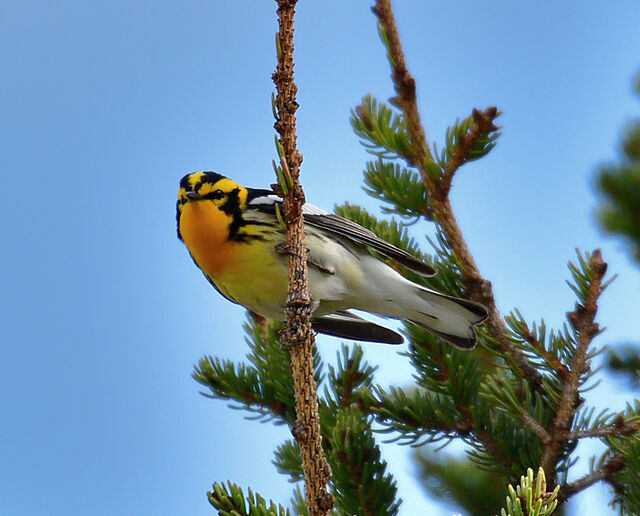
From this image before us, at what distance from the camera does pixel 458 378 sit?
215 centimetres

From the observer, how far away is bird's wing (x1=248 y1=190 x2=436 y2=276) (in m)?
2.53

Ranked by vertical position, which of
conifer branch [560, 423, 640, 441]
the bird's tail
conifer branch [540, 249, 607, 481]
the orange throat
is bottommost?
conifer branch [560, 423, 640, 441]

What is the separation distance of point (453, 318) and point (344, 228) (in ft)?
Result: 1.86

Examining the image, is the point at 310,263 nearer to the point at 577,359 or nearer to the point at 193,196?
the point at 193,196

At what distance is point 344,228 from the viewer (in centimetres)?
290

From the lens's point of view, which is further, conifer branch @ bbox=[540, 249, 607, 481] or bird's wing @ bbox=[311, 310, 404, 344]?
bird's wing @ bbox=[311, 310, 404, 344]

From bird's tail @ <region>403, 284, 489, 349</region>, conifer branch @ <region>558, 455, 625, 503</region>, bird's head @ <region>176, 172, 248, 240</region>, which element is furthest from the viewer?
bird's head @ <region>176, 172, 248, 240</region>

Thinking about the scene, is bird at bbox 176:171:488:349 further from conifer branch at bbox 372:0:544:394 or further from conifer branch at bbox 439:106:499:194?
conifer branch at bbox 439:106:499:194

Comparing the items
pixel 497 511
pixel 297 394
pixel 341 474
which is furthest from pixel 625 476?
pixel 297 394

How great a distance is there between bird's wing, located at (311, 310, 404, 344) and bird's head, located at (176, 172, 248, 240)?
25.0 inches

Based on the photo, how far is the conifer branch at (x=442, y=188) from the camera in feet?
7.22

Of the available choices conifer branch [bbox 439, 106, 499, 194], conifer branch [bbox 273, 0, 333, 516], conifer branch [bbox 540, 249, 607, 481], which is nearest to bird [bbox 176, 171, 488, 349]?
conifer branch [bbox 439, 106, 499, 194]

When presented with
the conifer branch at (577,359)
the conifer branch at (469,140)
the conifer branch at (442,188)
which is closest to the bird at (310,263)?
the conifer branch at (442,188)

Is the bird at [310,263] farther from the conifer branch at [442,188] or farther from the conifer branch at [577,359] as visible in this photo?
the conifer branch at [577,359]
